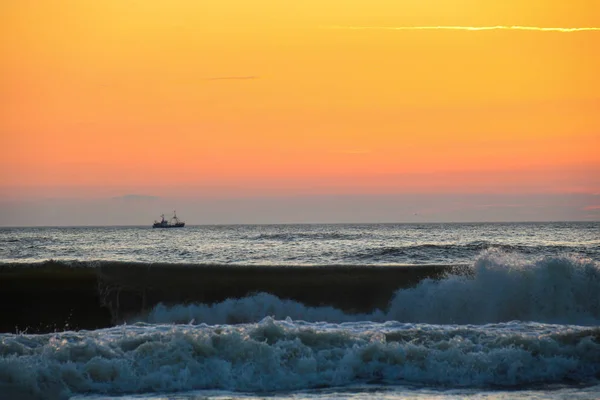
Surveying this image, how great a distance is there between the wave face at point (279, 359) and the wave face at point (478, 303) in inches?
184

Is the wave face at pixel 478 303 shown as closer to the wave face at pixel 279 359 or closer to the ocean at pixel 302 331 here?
the ocean at pixel 302 331

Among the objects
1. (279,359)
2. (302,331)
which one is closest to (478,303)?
(302,331)

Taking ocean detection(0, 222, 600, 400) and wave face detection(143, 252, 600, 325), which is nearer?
ocean detection(0, 222, 600, 400)

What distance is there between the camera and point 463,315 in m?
18.1

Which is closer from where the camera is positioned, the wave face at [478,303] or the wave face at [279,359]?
the wave face at [279,359]

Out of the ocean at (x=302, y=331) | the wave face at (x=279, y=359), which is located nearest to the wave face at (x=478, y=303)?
the ocean at (x=302, y=331)

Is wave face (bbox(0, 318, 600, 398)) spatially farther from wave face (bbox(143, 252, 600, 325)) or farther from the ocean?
wave face (bbox(143, 252, 600, 325))

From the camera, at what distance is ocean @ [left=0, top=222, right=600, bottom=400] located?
11461 mm

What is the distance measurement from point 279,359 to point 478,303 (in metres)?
8.09

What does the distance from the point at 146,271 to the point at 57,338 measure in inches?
304

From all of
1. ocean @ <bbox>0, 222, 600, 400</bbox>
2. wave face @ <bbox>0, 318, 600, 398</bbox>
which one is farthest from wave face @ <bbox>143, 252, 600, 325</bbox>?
wave face @ <bbox>0, 318, 600, 398</bbox>

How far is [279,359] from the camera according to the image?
12211mm

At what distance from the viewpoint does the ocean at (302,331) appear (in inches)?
451

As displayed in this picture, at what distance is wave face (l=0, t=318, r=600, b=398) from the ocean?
25 mm
